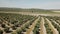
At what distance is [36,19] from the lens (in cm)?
1500

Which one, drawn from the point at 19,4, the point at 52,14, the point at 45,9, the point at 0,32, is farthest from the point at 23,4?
the point at 0,32

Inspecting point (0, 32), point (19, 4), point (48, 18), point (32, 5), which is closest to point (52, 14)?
point (48, 18)

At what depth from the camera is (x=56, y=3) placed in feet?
38.8

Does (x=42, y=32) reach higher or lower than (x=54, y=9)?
lower

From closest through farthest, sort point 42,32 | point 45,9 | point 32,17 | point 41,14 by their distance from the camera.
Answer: point 42,32, point 45,9, point 41,14, point 32,17

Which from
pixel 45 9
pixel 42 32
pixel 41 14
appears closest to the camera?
pixel 42 32

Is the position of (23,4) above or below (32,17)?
above

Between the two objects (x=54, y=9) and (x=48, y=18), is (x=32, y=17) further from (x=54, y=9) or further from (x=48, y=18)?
(x=54, y=9)

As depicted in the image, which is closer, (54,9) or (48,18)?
(54,9)

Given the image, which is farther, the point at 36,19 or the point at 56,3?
the point at 36,19

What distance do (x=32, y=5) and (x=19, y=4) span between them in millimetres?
979

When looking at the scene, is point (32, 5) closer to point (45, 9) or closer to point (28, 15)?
point (45, 9)

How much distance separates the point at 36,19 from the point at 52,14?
7.27 feet

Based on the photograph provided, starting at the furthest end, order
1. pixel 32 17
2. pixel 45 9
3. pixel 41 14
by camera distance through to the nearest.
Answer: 1. pixel 32 17
2. pixel 41 14
3. pixel 45 9
